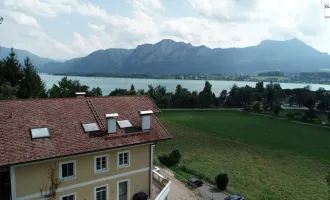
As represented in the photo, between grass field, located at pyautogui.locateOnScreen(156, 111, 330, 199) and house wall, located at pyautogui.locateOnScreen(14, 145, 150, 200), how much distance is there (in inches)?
572

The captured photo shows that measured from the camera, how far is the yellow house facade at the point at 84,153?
47.3 ft

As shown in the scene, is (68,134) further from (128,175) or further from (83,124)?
(128,175)

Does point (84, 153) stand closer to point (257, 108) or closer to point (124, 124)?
point (124, 124)

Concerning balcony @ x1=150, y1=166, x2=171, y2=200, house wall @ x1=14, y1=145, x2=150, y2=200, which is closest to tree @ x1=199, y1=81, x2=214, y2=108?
balcony @ x1=150, y1=166, x2=171, y2=200

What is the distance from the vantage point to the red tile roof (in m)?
14.4

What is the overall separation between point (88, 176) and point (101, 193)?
1692mm

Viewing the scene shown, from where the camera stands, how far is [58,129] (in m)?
16.3

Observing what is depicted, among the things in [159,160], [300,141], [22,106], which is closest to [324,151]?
[300,141]

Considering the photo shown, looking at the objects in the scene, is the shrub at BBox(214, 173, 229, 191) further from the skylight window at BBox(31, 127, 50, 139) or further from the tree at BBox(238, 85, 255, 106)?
the tree at BBox(238, 85, 255, 106)

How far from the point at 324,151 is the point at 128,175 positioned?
46.9 meters

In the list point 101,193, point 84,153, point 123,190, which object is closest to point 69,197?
point 101,193

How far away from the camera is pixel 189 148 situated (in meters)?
48.9

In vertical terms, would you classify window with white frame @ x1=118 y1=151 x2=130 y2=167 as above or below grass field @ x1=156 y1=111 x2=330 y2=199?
above

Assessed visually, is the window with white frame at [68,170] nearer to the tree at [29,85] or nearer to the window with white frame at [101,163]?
the window with white frame at [101,163]
